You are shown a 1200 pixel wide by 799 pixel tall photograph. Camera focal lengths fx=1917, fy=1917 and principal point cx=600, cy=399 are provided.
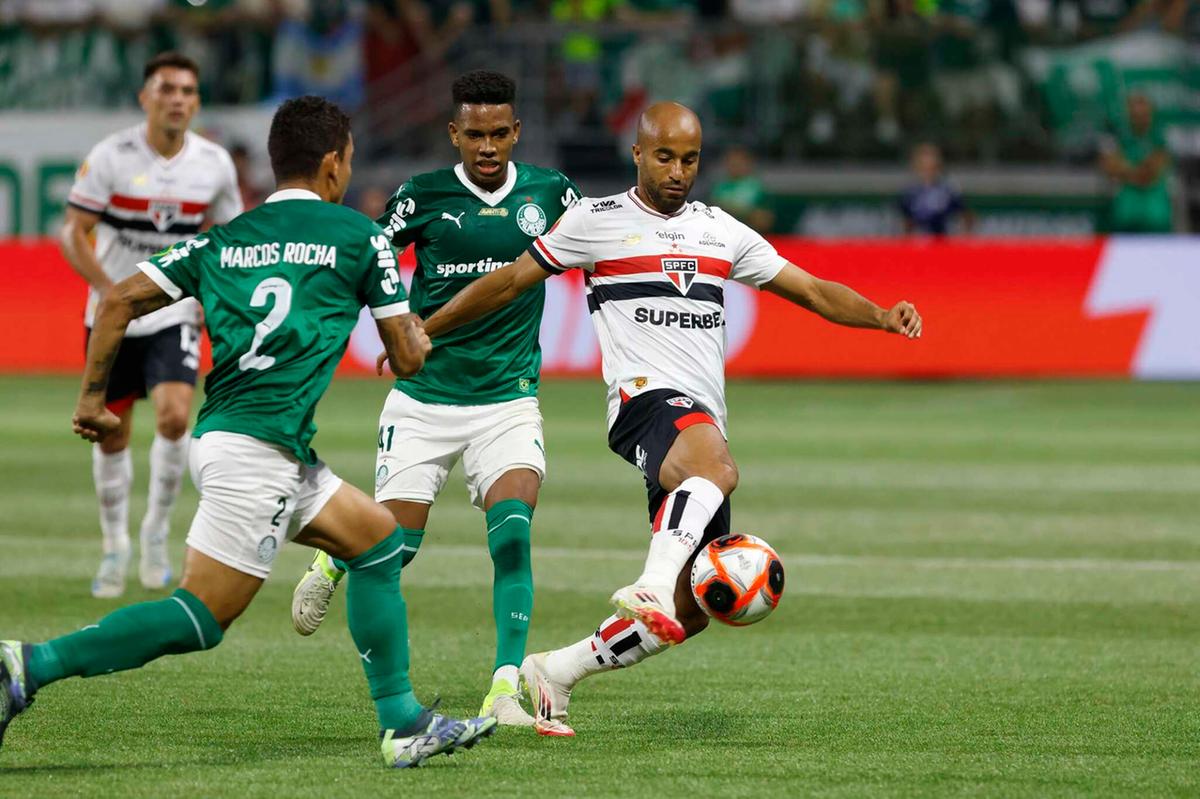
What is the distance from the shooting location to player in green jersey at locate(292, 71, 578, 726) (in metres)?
7.48

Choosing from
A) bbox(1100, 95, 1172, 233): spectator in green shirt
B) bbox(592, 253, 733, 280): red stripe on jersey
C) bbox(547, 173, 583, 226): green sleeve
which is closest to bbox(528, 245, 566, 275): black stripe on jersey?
bbox(592, 253, 733, 280): red stripe on jersey

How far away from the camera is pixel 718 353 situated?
712cm

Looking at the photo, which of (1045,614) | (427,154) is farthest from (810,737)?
(427,154)

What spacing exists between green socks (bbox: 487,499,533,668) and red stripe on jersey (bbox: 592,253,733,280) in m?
0.96

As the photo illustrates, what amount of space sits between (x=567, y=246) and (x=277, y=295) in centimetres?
149

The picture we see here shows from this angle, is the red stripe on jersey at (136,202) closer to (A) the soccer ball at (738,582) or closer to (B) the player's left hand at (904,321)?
(B) the player's left hand at (904,321)

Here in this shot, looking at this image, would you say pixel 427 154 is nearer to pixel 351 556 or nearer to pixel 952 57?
pixel 952 57

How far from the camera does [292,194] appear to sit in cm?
596

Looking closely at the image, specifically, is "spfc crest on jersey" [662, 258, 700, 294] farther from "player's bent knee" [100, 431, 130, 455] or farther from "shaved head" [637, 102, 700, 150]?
"player's bent knee" [100, 431, 130, 455]

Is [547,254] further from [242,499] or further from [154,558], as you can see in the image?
[154,558]

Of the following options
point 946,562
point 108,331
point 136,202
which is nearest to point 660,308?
point 108,331

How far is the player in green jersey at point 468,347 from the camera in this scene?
24.5 ft

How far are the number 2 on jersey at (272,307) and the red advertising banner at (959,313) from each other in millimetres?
14566

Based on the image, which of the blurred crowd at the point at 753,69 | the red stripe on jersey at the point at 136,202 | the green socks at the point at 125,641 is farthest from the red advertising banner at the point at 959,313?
the green socks at the point at 125,641
